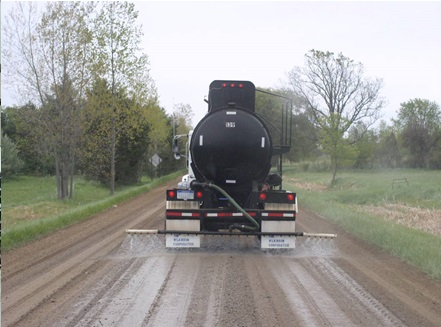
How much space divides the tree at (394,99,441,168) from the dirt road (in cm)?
6745

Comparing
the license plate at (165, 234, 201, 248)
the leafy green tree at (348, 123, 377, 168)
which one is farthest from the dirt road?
the leafy green tree at (348, 123, 377, 168)

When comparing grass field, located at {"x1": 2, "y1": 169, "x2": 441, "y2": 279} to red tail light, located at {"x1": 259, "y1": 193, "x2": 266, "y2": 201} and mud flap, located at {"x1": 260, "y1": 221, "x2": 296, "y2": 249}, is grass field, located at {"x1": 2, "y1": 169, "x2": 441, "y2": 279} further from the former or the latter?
red tail light, located at {"x1": 259, "y1": 193, "x2": 266, "y2": 201}

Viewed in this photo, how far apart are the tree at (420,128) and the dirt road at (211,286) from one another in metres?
67.5

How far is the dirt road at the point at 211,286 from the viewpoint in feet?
19.3

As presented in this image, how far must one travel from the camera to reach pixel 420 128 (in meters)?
76.2

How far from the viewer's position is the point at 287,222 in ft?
33.6

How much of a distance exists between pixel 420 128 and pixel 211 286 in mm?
75781

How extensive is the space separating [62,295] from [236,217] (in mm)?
4381

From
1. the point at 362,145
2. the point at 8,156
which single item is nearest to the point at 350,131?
the point at 362,145

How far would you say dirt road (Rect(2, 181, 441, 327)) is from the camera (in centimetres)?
588

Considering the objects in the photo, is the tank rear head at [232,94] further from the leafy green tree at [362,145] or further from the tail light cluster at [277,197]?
the leafy green tree at [362,145]

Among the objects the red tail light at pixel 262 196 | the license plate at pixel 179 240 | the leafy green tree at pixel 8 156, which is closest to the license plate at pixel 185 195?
the license plate at pixel 179 240

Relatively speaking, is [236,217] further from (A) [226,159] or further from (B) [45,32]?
(B) [45,32]

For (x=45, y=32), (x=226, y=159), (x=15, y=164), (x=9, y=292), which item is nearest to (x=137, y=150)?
(x=15, y=164)
